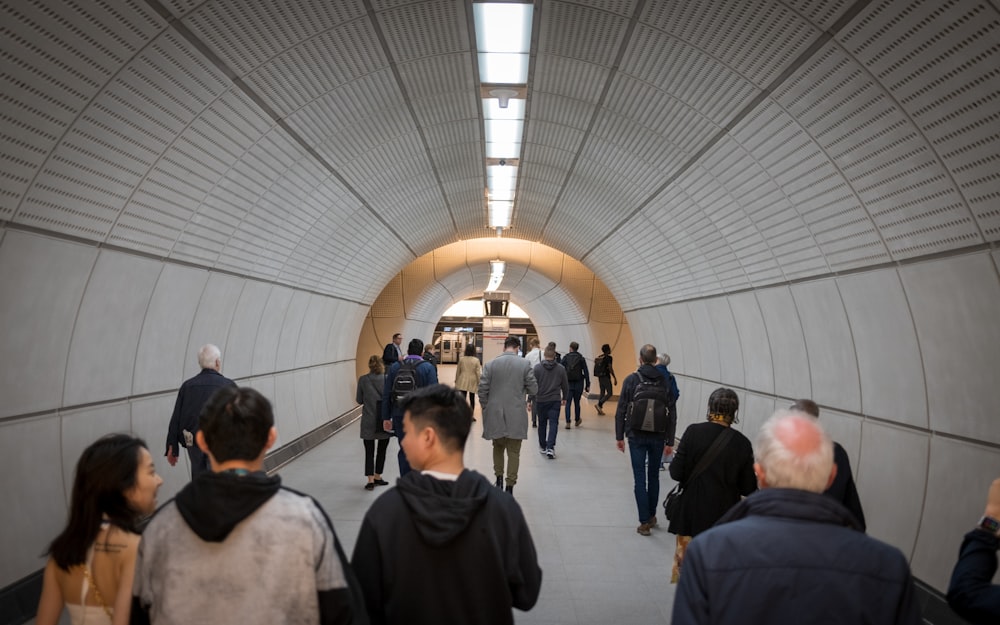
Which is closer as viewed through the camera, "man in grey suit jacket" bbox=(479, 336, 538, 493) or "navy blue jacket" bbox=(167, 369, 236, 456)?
"navy blue jacket" bbox=(167, 369, 236, 456)

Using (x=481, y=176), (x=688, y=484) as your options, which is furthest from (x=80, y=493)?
(x=481, y=176)

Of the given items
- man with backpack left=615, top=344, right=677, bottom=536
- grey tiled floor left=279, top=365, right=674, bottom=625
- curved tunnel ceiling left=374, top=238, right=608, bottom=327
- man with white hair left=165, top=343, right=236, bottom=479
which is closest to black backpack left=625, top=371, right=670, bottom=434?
man with backpack left=615, top=344, right=677, bottom=536

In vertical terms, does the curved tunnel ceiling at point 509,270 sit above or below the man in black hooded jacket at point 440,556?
above

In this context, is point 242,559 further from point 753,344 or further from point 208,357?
point 753,344

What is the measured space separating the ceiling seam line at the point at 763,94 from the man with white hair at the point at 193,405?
16.0 ft

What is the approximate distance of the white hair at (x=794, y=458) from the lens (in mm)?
2324

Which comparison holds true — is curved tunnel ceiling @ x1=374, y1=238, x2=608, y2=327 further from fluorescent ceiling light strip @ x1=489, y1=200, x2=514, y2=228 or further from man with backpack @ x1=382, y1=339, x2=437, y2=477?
man with backpack @ x1=382, y1=339, x2=437, y2=477

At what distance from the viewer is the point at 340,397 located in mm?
16922

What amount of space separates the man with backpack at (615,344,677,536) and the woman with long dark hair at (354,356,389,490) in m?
3.17

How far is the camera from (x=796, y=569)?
7.00 feet

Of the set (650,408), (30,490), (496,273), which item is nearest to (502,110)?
(650,408)

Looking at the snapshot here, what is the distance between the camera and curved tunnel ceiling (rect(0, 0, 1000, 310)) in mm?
4312

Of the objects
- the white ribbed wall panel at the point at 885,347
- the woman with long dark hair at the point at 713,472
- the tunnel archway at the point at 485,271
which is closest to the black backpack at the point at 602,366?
the tunnel archway at the point at 485,271

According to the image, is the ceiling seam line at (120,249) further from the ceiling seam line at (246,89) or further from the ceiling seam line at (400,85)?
the ceiling seam line at (400,85)
